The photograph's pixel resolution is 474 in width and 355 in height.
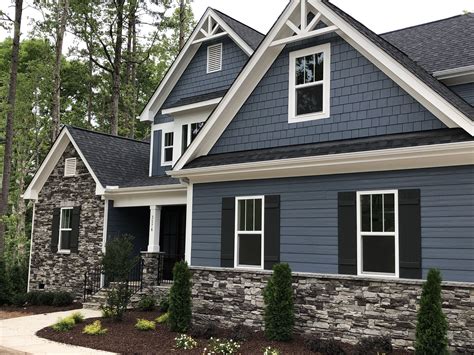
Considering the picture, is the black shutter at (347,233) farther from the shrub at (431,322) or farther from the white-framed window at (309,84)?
the white-framed window at (309,84)

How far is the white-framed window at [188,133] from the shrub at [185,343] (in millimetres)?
7500

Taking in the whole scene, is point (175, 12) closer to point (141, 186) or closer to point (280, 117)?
point (141, 186)

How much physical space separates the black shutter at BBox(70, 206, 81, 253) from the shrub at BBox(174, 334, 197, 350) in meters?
7.99

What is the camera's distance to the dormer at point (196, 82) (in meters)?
15.5

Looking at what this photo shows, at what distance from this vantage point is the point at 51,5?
78.9 ft

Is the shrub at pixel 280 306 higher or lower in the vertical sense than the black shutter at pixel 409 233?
lower

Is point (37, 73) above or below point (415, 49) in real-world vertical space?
above

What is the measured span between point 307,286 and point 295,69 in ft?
15.0

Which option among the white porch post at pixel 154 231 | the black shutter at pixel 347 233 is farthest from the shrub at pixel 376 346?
the white porch post at pixel 154 231

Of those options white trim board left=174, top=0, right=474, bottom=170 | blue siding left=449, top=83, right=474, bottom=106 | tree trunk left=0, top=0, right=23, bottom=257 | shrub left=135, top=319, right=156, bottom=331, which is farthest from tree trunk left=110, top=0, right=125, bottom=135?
blue siding left=449, top=83, right=474, bottom=106

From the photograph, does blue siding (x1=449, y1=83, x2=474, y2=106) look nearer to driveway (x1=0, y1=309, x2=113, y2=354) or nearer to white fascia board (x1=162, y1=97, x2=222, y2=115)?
white fascia board (x1=162, y1=97, x2=222, y2=115)

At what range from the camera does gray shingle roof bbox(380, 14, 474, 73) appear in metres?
11.1

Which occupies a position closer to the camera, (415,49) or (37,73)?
(415,49)

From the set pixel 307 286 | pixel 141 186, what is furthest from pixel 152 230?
pixel 307 286
